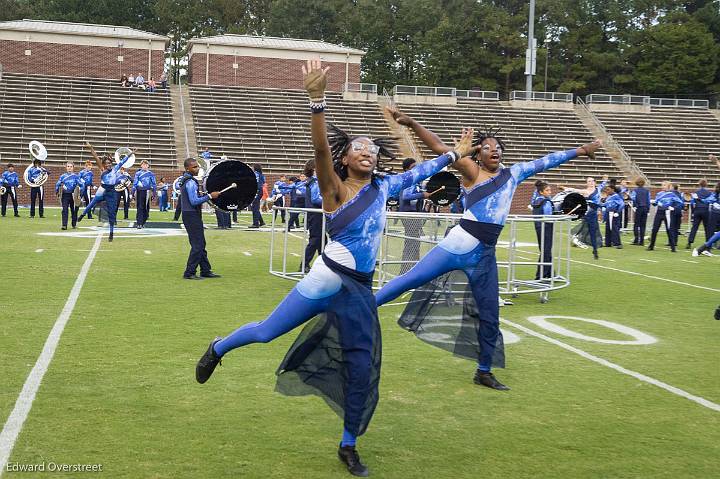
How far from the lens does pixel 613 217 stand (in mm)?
20172

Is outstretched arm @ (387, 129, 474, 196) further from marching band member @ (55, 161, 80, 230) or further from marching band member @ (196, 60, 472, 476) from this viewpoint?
marching band member @ (55, 161, 80, 230)

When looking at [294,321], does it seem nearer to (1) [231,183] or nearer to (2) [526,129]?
(1) [231,183]

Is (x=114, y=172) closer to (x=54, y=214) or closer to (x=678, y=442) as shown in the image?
(x=54, y=214)

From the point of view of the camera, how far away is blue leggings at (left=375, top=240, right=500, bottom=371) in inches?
236

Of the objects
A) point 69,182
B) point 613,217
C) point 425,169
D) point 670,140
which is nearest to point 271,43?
point 670,140

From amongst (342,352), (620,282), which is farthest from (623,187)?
(342,352)

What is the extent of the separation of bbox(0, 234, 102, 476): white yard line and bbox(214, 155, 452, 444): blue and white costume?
61.5 inches

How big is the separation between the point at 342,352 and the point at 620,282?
9.42 metres

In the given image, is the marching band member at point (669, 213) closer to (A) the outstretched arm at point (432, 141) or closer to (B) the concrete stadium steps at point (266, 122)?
(A) the outstretched arm at point (432, 141)

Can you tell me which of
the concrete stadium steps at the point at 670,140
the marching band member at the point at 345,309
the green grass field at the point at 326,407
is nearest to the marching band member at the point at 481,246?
the green grass field at the point at 326,407

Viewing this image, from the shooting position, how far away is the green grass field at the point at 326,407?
4.29m

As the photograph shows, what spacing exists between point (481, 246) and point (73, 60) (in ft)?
145

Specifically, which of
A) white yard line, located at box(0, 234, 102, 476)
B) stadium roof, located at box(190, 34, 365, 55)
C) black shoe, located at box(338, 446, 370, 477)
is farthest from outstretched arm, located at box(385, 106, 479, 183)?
stadium roof, located at box(190, 34, 365, 55)

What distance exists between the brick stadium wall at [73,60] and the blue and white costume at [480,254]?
43.1 m
